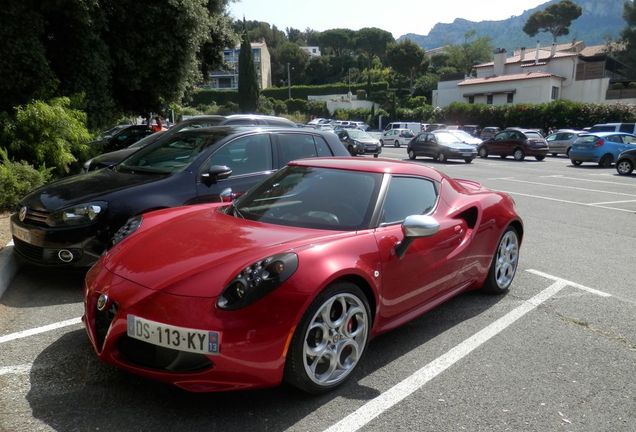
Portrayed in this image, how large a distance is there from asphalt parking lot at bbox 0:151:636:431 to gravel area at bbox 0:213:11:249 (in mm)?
818

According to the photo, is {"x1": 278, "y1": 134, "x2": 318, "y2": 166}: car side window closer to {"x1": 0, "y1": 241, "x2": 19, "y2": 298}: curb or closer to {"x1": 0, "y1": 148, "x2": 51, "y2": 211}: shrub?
{"x1": 0, "y1": 241, "x2": 19, "y2": 298}: curb

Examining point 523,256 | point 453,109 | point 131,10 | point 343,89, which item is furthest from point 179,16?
point 343,89

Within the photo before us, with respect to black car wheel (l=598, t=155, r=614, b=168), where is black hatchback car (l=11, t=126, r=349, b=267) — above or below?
above

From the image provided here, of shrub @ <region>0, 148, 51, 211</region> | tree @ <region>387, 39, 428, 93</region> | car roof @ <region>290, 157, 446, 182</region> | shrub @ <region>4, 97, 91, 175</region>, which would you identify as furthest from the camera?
tree @ <region>387, 39, 428, 93</region>

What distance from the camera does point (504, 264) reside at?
4.91 metres

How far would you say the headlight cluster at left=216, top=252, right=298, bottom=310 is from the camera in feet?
8.80

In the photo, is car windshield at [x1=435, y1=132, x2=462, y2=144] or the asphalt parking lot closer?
the asphalt parking lot

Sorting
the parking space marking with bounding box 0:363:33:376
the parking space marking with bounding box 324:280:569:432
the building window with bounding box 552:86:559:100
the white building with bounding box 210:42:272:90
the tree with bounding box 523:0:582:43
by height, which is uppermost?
the tree with bounding box 523:0:582:43

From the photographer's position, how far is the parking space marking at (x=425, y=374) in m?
2.79

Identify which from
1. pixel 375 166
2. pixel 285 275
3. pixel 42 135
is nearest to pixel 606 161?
pixel 42 135

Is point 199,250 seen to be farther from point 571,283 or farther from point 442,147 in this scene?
point 442,147

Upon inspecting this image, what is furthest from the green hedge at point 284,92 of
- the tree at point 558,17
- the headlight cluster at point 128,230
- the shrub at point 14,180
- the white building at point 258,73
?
the headlight cluster at point 128,230

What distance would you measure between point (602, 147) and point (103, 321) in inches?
885

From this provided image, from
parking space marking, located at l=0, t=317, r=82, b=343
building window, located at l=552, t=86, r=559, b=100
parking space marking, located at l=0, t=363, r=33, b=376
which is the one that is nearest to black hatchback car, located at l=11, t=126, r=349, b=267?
parking space marking, located at l=0, t=317, r=82, b=343
